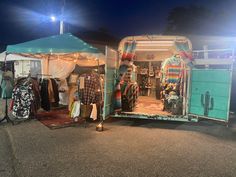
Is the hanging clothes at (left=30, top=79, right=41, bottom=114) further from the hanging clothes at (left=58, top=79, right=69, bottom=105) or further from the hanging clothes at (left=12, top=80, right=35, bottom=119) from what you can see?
the hanging clothes at (left=58, top=79, right=69, bottom=105)

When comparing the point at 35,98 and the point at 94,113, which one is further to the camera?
the point at 35,98

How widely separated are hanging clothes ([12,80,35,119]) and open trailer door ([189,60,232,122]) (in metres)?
4.74

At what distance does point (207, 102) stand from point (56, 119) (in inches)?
180

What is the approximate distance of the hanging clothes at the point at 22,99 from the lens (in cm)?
713

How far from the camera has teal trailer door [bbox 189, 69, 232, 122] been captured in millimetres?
6320

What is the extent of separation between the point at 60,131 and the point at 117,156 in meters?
2.26

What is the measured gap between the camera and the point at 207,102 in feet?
21.9

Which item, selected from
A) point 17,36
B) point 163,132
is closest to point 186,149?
point 163,132

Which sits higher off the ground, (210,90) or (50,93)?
(210,90)

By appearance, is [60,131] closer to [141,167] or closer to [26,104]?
[26,104]

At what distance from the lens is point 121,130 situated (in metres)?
6.55

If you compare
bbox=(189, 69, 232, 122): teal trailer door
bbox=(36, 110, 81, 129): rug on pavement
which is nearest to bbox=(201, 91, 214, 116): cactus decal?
bbox=(189, 69, 232, 122): teal trailer door

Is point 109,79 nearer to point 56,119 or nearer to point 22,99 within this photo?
point 56,119

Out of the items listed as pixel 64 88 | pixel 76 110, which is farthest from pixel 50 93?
pixel 76 110
